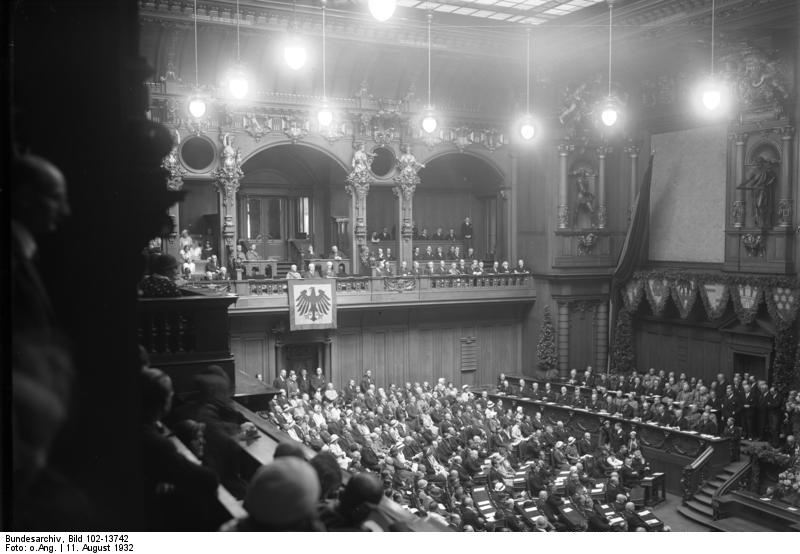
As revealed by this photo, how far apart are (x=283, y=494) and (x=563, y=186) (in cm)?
2201

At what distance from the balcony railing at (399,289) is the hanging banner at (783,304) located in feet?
24.5

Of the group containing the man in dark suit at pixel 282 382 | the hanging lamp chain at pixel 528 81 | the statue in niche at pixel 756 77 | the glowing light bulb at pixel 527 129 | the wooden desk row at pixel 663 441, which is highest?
the hanging lamp chain at pixel 528 81

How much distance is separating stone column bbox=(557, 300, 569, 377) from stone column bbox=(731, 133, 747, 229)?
576 cm

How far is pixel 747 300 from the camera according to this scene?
65.1 feet

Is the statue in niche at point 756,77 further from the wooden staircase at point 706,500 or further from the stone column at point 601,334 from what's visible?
the wooden staircase at point 706,500

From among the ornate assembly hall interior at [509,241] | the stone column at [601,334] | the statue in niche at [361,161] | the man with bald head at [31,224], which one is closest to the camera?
the man with bald head at [31,224]

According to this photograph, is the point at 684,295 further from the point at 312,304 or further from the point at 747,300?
the point at 312,304

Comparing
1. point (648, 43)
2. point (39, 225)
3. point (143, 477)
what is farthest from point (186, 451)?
point (648, 43)

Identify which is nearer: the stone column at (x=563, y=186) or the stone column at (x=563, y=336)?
the stone column at (x=563, y=186)

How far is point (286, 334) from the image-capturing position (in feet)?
72.0

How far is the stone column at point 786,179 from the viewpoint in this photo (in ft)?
62.2

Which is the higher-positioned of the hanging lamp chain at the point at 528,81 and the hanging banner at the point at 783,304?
the hanging lamp chain at the point at 528,81

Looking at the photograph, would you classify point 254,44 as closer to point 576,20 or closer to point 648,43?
point 576,20

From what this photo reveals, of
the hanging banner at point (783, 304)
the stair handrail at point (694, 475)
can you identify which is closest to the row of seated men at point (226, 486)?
the stair handrail at point (694, 475)
